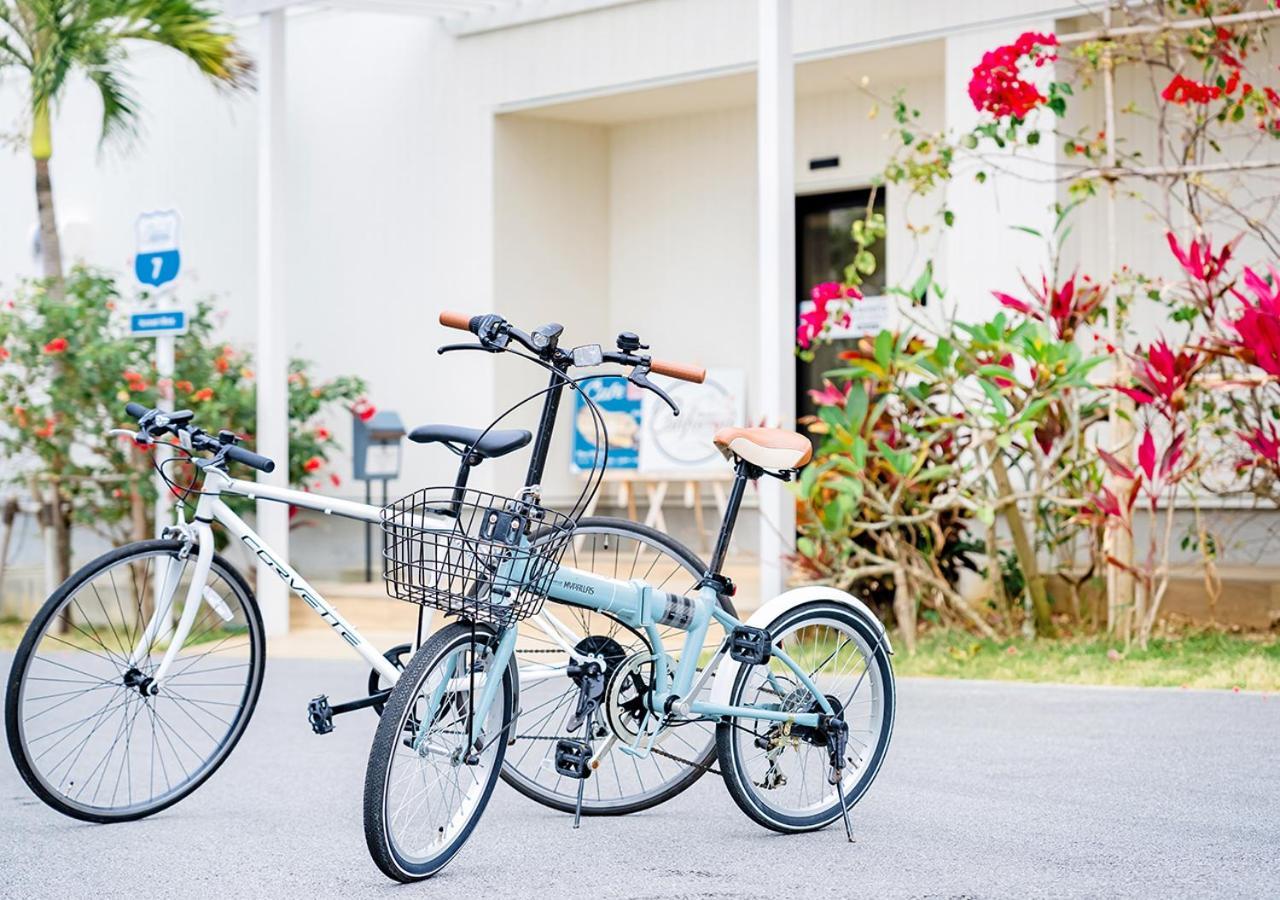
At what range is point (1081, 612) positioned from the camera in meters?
8.66

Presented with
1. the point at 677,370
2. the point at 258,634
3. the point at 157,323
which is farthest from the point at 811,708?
the point at 157,323

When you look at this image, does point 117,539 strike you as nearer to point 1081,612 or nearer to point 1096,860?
point 1081,612

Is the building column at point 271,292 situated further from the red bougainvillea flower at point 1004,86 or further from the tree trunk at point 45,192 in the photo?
the red bougainvillea flower at point 1004,86

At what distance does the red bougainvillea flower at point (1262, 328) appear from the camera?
730 cm

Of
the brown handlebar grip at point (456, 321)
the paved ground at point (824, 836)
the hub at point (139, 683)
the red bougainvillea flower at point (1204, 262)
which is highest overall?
the red bougainvillea flower at point (1204, 262)

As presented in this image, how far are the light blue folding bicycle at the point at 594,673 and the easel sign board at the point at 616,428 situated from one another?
7.18 m

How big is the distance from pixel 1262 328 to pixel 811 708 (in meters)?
3.72

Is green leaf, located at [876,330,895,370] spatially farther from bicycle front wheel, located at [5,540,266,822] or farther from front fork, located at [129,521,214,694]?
front fork, located at [129,521,214,694]

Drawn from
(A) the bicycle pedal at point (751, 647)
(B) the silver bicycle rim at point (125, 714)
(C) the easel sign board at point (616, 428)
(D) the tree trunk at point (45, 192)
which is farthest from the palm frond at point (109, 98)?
(A) the bicycle pedal at point (751, 647)

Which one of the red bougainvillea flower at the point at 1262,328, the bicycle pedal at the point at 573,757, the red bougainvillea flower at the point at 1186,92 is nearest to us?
the bicycle pedal at the point at 573,757

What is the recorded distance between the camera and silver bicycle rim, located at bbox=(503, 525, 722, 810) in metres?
4.46

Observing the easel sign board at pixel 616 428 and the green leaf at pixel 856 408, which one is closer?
the green leaf at pixel 856 408

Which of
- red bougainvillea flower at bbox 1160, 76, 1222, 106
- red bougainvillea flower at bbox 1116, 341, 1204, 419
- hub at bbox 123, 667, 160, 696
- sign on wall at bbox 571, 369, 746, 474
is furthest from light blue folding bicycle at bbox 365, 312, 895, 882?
sign on wall at bbox 571, 369, 746, 474

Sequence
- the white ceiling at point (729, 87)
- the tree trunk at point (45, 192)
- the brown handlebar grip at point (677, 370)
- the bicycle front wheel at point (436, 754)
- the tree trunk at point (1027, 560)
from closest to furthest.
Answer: the bicycle front wheel at point (436, 754), the brown handlebar grip at point (677, 370), the tree trunk at point (1027, 560), the white ceiling at point (729, 87), the tree trunk at point (45, 192)
